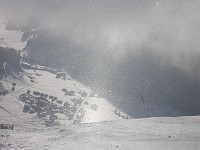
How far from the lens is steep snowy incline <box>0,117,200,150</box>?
134ft

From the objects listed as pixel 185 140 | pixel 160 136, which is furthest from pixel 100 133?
Answer: pixel 185 140

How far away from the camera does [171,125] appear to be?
55406 mm

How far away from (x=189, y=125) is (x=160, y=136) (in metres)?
11.4

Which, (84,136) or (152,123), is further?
(152,123)

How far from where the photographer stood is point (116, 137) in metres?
45.8

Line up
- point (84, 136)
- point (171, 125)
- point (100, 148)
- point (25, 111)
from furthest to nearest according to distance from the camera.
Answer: point (25, 111)
point (171, 125)
point (84, 136)
point (100, 148)

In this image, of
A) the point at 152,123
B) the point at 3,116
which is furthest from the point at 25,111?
the point at 152,123

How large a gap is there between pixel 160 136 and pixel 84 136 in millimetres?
10448

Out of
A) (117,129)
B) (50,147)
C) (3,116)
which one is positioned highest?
(3,116)

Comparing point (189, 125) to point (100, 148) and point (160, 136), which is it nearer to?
point (160, 136)

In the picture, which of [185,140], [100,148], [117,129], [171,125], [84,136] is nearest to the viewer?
[100,148]

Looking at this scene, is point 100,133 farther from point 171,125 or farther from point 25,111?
point 25,111

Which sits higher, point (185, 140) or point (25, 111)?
point (25, 111)

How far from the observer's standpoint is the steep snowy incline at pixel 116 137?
1606 inches
